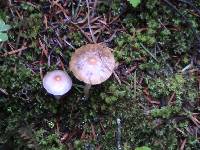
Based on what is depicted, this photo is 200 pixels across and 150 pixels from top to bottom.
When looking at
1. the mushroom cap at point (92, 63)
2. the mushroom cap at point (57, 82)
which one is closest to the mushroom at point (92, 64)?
the mushroom cap at point (92, 63)

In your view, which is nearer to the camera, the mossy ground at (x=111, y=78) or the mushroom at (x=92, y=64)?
the mushroom at (x=92, y=64)

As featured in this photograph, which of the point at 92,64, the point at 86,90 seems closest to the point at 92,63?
the point at 92,64

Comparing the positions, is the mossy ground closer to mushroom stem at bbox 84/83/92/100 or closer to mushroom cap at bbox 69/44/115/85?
mushroom stem at bbox 84/83/92/100

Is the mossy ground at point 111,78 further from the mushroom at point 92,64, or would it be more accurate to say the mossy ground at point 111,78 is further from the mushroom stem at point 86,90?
the mushroom at point 92,64

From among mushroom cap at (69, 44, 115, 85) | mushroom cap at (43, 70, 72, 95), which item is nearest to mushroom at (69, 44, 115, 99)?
mushroom cap at (69, 44, 115, 85)

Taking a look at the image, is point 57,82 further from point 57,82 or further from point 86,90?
point 86,90

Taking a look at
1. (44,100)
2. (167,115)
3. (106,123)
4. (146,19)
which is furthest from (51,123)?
(146,19)

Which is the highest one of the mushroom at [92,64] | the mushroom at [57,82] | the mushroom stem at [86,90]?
the mushroom at [92,64]

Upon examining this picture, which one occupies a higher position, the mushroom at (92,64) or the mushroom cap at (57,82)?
the mushroom at (92,64)
